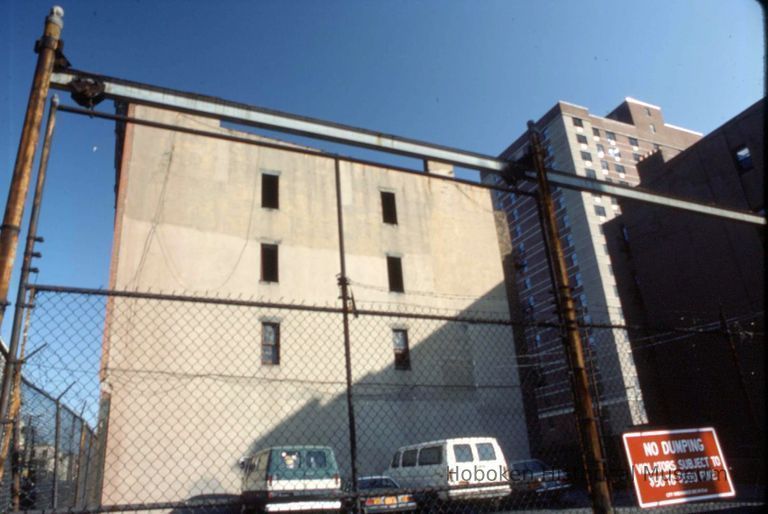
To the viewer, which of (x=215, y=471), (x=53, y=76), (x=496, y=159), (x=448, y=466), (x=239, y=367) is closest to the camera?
(x=53, y=76)

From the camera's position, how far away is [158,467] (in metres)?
15.2

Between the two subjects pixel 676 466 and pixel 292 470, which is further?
pixel 292 470

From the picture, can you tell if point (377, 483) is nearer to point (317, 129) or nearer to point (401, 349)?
point (401, 349)

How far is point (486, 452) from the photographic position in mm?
13281

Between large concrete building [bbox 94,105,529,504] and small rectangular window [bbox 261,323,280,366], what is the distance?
0.21ft

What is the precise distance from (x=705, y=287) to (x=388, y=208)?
14.8m

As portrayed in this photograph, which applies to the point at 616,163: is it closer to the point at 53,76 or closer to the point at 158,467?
the point at 158,467

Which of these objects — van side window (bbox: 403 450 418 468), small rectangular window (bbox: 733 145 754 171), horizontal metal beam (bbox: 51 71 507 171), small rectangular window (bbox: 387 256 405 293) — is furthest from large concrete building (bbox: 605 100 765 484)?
horizontal metal beam (bbox: 51 71 507 171)

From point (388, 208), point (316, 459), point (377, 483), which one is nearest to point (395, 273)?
point (388, 208)

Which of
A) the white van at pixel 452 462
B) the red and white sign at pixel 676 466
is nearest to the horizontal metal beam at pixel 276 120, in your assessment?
the red and white sign at pixel 676 466

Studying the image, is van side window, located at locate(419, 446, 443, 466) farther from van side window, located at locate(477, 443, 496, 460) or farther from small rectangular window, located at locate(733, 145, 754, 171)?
small rectangular window, located at locate(733, 145, 754, 171)

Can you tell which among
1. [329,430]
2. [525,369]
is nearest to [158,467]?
[329,430]

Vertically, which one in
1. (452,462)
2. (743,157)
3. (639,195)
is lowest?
(452,462)

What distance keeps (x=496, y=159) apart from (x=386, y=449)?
16452 mm
